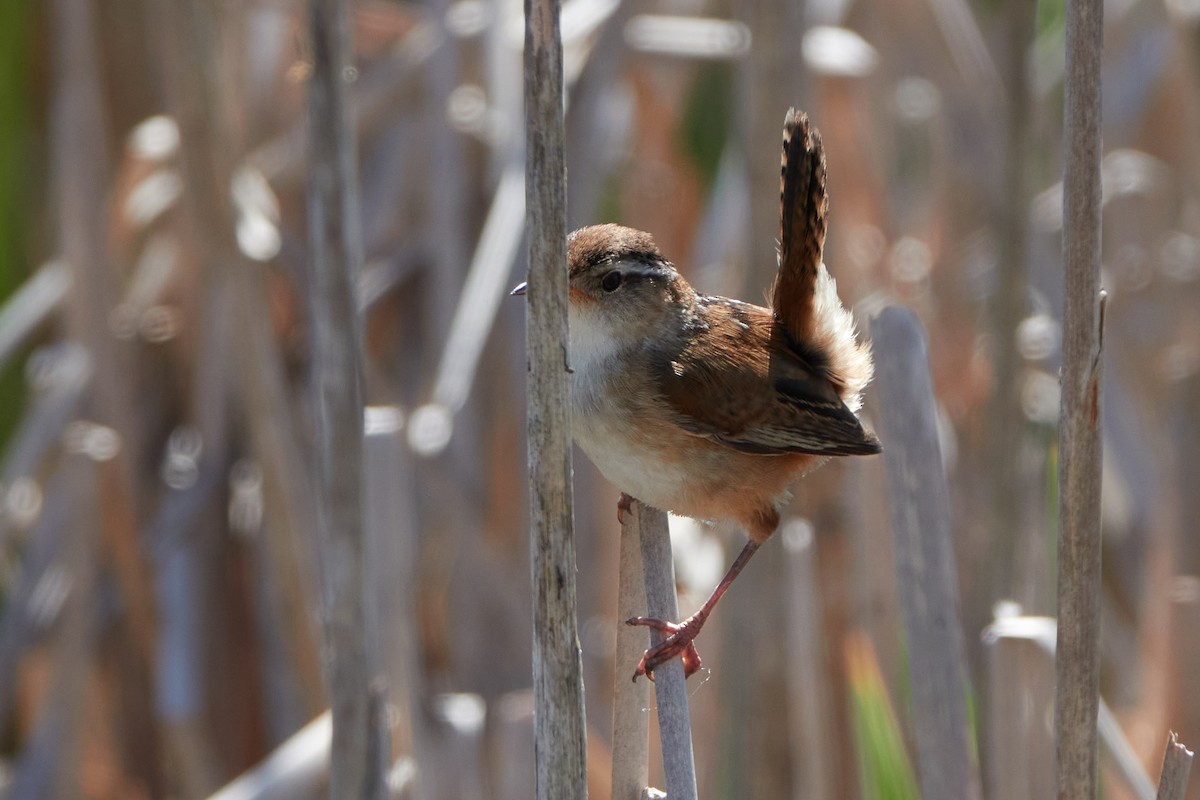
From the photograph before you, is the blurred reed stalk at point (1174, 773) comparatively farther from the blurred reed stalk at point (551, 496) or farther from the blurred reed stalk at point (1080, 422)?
the blurred reed stalk at point (551, 496)

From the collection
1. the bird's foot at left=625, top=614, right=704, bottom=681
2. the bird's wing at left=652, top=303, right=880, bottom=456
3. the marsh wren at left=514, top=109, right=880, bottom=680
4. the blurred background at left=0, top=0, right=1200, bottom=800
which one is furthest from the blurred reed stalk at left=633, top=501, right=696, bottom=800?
the blurred background at left=0, top=0, right=1200, bottom=800

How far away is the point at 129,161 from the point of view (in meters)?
2.92

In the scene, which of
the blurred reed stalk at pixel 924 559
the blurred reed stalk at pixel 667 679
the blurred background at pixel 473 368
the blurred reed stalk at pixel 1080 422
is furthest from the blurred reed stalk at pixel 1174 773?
the blurred background at pixel 473 368

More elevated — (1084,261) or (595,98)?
(595,98)

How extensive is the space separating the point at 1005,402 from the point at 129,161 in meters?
2.09

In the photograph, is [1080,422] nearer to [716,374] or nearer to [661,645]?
[661,645]

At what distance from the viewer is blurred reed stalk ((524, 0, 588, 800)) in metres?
1.13

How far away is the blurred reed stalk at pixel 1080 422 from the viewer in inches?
47.2

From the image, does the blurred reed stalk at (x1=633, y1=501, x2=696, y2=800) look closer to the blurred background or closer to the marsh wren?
the marsh wren

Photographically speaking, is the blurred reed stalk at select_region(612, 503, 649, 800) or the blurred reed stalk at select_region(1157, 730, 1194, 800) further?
the blurred reed stalk at select_region(612, 503, 649, 800)

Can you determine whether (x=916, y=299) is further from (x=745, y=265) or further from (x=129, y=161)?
(x=129, y=161)

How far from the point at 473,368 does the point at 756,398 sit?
2.96ft

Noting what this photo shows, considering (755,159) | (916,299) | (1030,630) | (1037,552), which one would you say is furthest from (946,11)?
(1030,630)

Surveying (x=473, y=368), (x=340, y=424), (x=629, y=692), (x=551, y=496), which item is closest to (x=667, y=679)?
(x=629, y=692)
